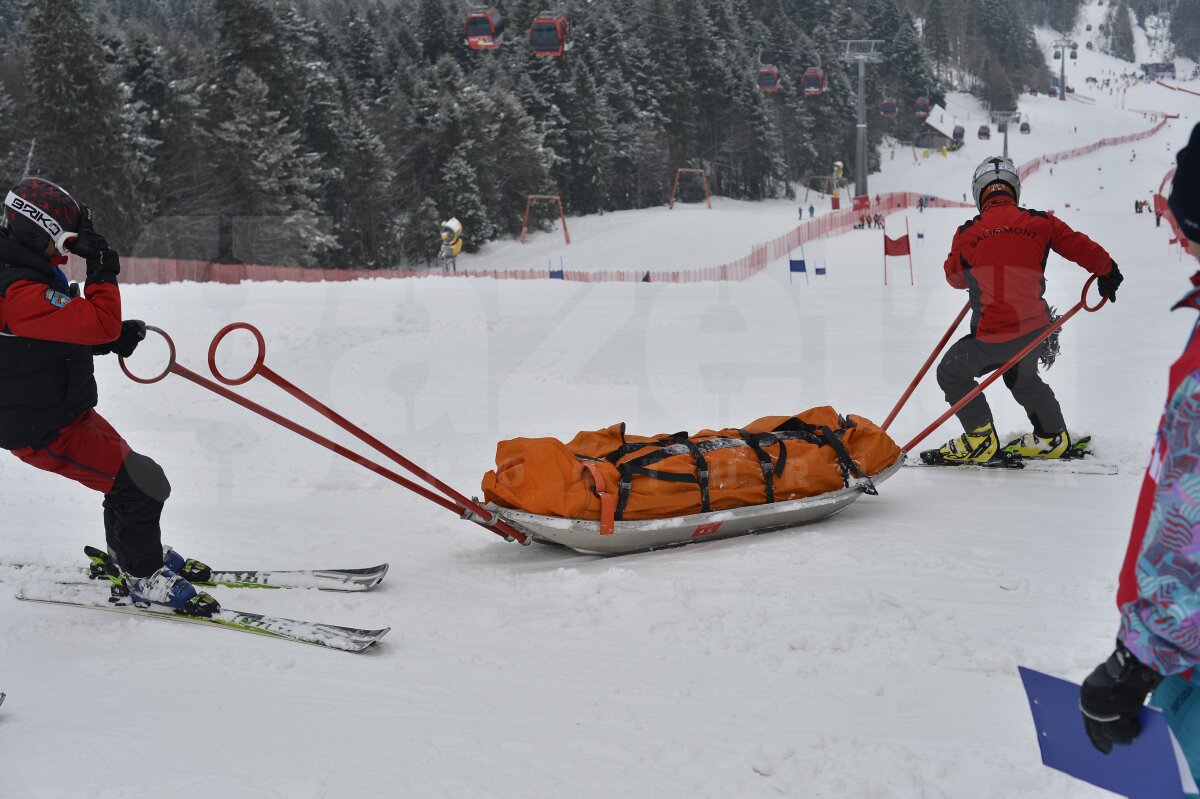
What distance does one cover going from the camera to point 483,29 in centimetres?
3089

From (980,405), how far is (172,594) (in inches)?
197

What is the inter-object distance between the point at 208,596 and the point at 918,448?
533cm

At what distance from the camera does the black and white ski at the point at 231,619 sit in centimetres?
358

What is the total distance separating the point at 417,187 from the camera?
1973 inches

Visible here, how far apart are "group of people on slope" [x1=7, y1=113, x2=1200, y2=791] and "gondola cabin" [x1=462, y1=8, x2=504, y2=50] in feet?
89.2

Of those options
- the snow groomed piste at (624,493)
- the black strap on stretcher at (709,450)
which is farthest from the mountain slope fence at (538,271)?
the snow groomed piste at (624,493)

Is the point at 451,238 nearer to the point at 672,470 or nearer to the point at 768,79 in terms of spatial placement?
the point at 768,79

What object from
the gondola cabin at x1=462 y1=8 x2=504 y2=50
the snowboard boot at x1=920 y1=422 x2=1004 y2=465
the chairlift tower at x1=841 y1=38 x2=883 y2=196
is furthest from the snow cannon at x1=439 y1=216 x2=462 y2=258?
the chairlift tower at x1=841 y1=38 x2=883 y2=196

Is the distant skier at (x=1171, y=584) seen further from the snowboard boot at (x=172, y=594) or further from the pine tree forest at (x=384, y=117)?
the pine tree forest at (x=384, y=117)

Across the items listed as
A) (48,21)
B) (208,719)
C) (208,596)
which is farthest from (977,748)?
(48,21)

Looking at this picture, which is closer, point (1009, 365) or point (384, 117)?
point (1009, 365)

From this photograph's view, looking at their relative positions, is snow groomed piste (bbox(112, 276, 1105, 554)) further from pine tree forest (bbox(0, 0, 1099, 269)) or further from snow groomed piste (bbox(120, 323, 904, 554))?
pine tree forest (bbox(0, 0, 1099, 269))

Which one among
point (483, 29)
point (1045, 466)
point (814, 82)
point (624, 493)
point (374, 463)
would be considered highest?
point (814, 82)

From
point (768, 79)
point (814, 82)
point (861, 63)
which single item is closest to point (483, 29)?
point (768, 79)
